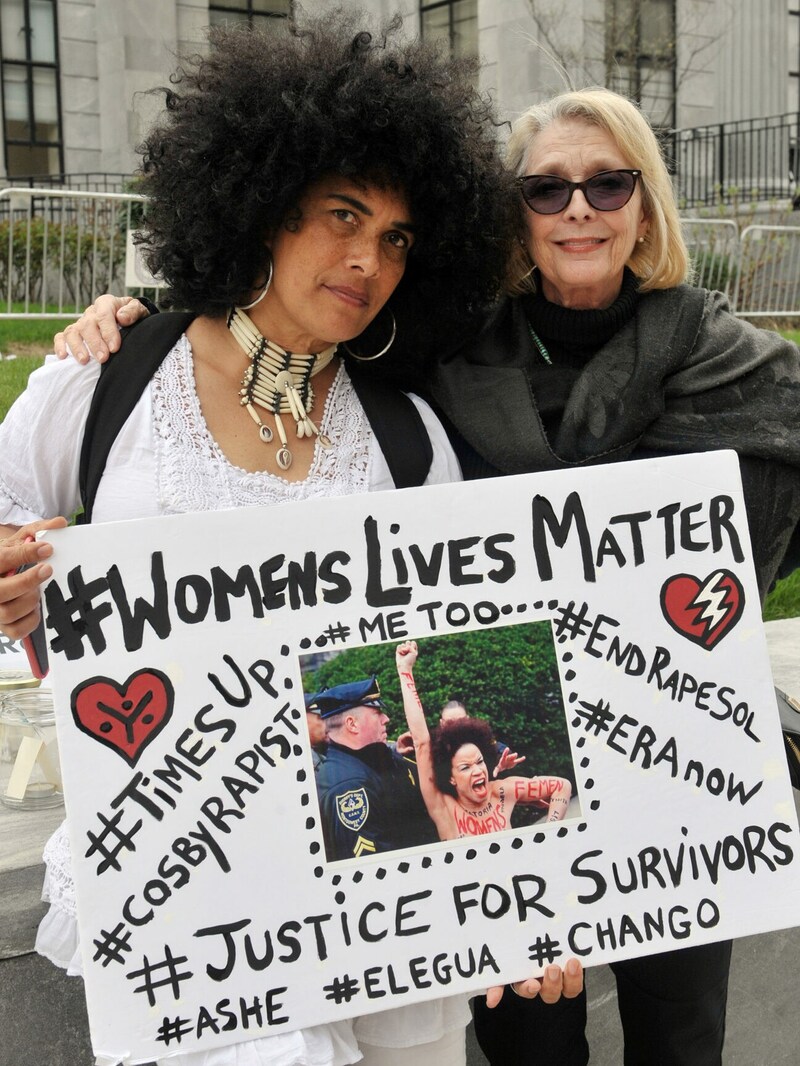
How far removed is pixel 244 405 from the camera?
194cm

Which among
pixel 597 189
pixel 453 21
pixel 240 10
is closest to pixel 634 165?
pixel 597 189

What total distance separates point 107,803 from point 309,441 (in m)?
0.71

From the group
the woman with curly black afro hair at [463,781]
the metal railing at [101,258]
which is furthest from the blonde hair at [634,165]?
the metal railing at [101,258]

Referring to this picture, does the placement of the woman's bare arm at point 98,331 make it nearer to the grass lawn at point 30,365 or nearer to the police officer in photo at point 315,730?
the police officer in photo at point 315,730

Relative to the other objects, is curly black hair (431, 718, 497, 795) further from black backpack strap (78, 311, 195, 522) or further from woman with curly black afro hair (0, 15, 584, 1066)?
black backpack strap (78, 311, 195, 522)

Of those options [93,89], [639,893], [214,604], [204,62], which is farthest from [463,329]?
[93,89]

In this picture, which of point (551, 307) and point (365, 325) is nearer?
point (365, 325)

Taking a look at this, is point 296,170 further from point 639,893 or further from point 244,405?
point 639,893

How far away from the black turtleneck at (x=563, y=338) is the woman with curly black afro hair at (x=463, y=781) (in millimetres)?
653

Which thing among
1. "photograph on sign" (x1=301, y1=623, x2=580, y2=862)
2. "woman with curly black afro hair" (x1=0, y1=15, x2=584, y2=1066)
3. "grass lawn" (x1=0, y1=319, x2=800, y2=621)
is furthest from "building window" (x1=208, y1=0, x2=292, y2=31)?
"photograph on sign" (x1=301, y1=623, x2=580, y2=862)

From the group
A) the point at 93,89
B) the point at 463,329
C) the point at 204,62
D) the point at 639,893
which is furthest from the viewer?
the point at 93,89

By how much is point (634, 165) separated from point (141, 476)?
42.1 inches

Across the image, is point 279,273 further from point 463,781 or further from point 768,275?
point 768,275

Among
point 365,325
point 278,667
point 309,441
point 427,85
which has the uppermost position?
point 427,85
